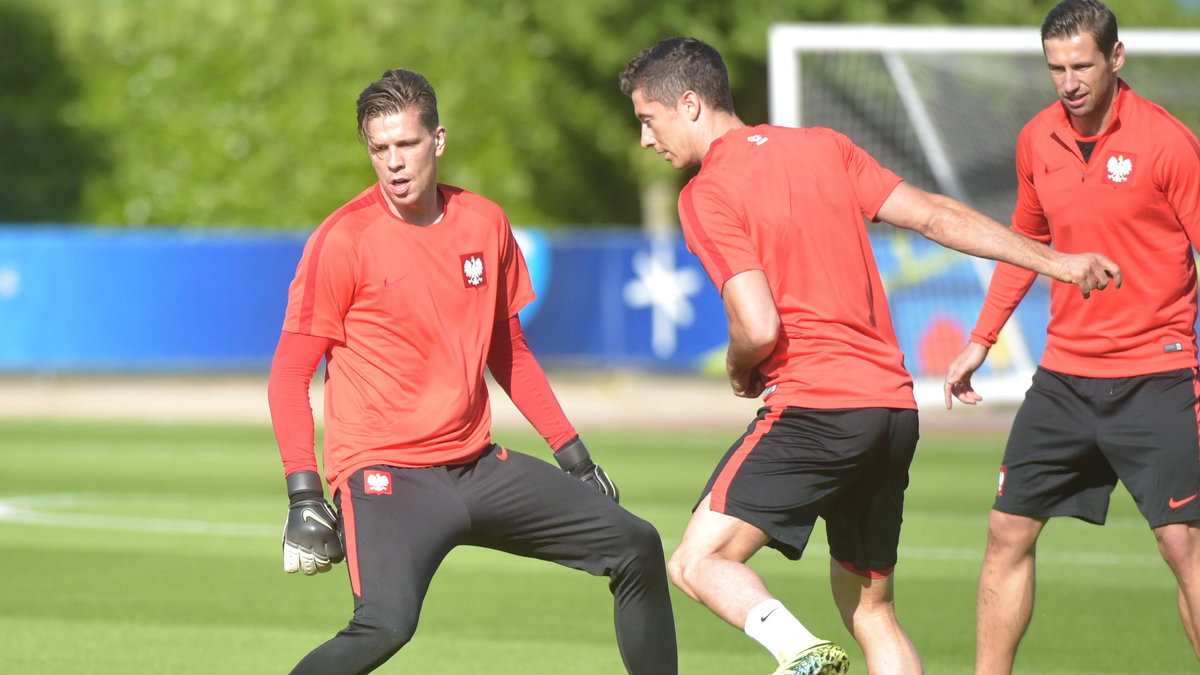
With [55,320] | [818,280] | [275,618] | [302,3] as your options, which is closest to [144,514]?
[275,618]

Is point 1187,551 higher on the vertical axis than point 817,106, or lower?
lower

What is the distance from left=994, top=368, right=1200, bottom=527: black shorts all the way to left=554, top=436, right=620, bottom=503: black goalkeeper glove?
1.42 meters

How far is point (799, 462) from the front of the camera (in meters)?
5.07

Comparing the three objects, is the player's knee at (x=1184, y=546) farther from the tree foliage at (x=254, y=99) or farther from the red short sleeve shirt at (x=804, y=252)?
the tree foliage at (x=254, y=99)

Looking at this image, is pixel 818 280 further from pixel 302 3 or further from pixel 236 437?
pixel 302 3

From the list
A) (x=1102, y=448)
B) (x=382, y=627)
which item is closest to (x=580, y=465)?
(x=382, y=627)

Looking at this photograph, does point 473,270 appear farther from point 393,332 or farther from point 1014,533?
point 1014,533

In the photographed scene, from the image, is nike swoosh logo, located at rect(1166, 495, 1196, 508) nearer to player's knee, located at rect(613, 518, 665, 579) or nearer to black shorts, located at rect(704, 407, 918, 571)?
black shorts, located at rect(704, 407, 918, 571)

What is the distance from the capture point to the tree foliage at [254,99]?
31.3 metres

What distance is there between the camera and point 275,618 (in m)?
8.43

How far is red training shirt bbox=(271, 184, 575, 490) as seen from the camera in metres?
5.25

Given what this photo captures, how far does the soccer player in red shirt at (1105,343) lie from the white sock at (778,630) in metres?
1.46

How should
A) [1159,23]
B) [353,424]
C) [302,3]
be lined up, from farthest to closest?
1. [302,3]
2. [1159,23]
3. [353,424]

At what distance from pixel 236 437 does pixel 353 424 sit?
538 inches
